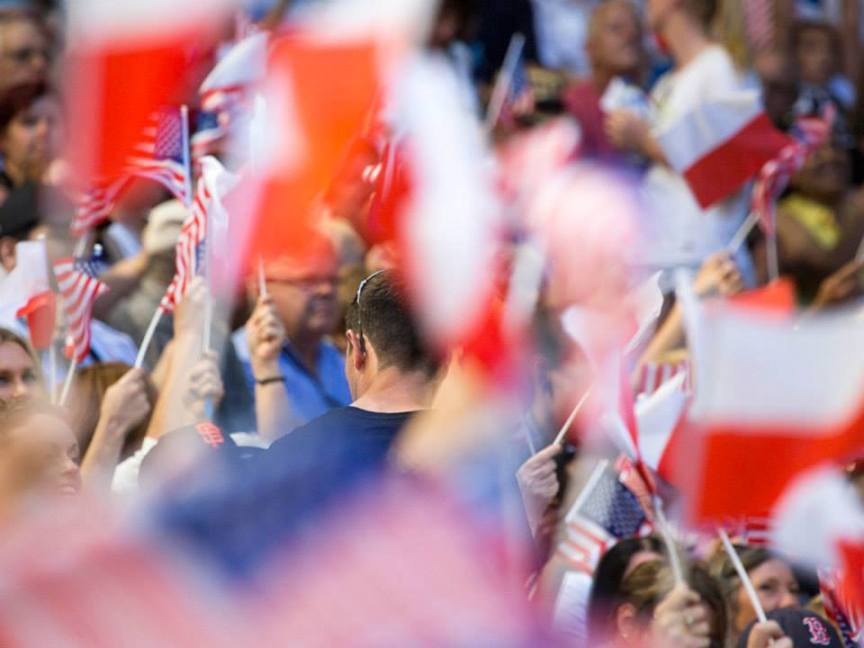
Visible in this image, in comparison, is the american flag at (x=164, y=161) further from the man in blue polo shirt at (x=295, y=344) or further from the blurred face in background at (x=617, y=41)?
the blurred face in background at (x=617, y=41)

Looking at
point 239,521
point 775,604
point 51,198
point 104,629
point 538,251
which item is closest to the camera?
point 104,629

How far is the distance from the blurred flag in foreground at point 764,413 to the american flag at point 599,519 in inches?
5.6

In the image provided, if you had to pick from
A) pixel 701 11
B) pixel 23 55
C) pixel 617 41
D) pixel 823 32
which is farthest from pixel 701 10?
pixel 23 55

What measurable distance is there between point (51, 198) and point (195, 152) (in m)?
0.38

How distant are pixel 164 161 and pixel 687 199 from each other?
1.80 m

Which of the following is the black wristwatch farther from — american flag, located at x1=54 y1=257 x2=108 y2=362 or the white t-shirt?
the white t-shirt

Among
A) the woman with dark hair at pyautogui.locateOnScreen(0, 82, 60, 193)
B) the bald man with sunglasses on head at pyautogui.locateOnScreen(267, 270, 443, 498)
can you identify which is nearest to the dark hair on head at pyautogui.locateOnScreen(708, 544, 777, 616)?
the bald man with sunglasses on head at pyautogui.locateOnScreen(267, 270, 443, 498)

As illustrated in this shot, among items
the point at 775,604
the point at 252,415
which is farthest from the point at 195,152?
the point at 775,604

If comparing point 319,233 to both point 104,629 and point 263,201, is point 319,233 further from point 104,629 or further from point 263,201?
point 104,629

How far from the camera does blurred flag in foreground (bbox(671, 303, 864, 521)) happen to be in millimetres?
4996

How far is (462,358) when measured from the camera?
4.35m

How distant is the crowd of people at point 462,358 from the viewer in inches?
95.6

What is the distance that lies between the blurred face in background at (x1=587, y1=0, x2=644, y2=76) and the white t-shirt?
0.14 metres

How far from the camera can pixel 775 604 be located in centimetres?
496
